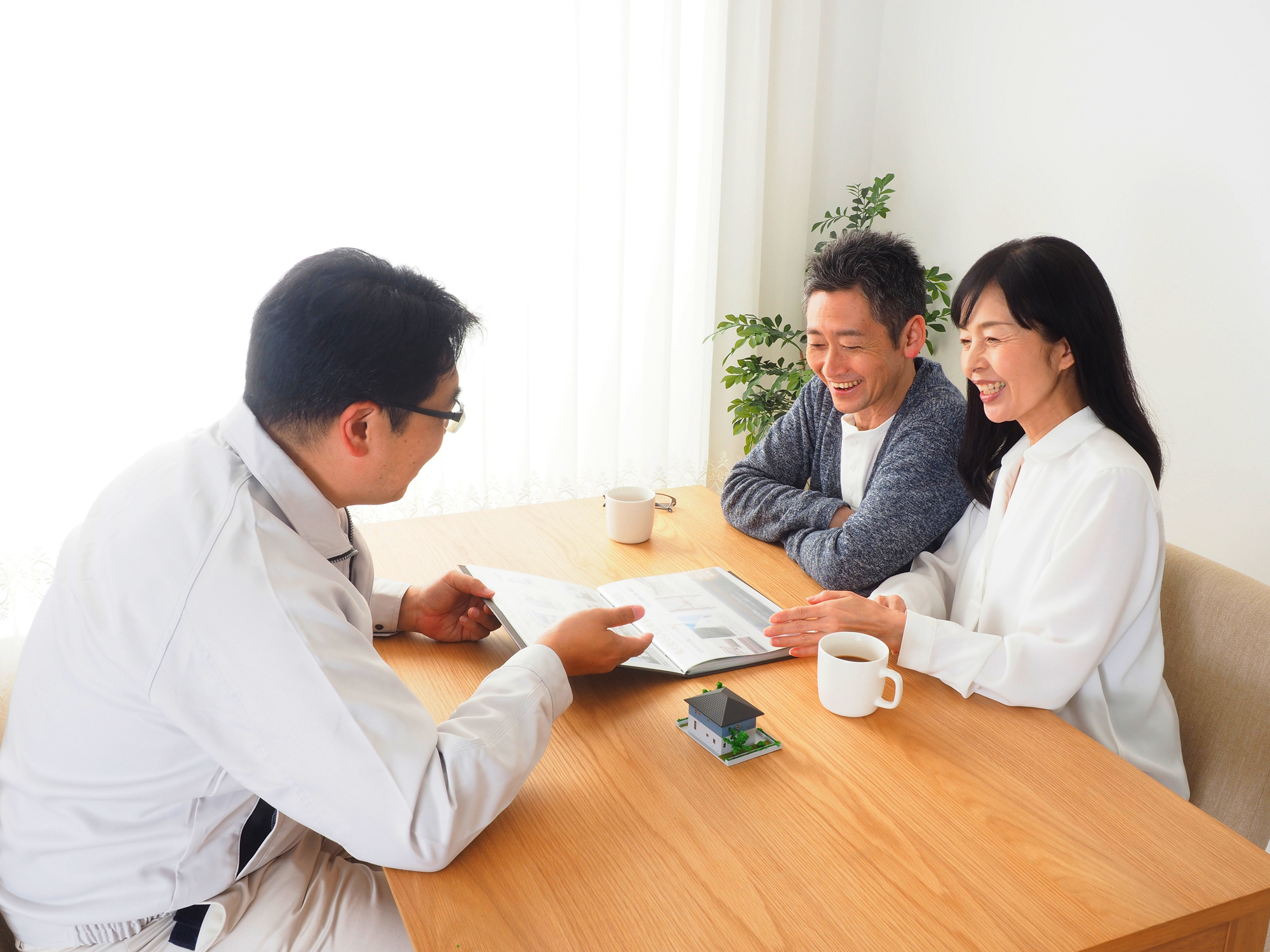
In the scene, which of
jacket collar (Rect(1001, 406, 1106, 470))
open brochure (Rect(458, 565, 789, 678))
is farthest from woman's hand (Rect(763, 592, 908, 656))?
jacket collar (Rect(1001, 406, 1106, 470))

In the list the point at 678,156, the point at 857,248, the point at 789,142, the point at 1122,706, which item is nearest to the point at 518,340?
the point at 678,156

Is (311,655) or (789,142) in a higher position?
(789,142)

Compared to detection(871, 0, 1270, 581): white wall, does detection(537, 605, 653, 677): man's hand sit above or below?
below

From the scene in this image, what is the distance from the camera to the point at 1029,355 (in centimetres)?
134

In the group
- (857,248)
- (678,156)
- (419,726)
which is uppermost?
(678,156)

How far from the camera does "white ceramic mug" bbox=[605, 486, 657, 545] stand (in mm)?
1696

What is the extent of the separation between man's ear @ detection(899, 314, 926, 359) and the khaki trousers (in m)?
1.32

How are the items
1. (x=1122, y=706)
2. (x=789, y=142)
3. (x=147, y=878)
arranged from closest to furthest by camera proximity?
(x=147, y=878) < (x=1122, y=706) < (x=789, y=142)

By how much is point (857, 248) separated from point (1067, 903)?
1.23 m

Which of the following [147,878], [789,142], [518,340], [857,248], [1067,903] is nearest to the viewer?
[1067,903]

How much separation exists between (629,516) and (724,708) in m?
0.69

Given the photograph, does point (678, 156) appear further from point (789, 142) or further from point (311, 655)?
point (311, 655)

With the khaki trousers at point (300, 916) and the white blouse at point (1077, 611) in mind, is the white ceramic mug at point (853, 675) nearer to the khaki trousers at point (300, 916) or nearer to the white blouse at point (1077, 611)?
the white blouse at point (1077, 611)

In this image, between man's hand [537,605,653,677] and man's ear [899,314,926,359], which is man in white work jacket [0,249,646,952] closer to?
man's hand [537,605,653,677]
